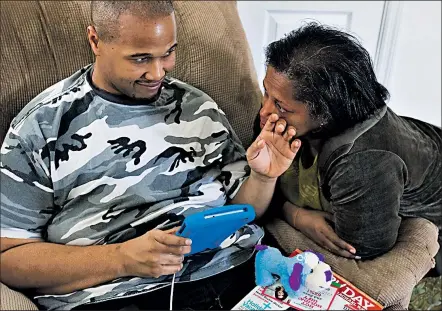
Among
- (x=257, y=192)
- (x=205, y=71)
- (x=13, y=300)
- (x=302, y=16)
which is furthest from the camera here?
(x=302, y=16)

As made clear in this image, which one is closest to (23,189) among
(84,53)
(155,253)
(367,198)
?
(155,253)

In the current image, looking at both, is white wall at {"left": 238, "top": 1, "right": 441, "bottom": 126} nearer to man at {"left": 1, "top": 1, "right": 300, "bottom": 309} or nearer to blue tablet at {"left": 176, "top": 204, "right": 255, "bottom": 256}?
man at {"left": 1, "top": 1, "right": 300, "bottom": 309}

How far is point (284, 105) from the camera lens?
100 cm

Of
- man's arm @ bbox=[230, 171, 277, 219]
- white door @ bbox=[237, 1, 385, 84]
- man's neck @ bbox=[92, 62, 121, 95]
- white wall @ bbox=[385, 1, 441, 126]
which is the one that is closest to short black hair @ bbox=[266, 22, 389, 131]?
man's arm @ bbox=[230, 171, 277, 219]

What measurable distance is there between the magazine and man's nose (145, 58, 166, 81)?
15.3 inches

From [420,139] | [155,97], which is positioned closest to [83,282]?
[155,97]

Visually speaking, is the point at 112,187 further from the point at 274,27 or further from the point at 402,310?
the point at 274,27

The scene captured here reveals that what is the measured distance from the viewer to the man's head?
914 mm

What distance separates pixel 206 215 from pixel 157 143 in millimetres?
215

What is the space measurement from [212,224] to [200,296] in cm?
17

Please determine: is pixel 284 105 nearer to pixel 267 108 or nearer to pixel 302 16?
pixel 267 108

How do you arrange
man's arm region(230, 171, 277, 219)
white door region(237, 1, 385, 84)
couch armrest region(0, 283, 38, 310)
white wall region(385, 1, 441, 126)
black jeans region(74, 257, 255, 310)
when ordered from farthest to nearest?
white wall region(385, 1, 441, 126) → white door region(237, 1, 385, 84) → man's arm region(230, 171, 277, 219) → black jeans region(74, 257, 255, 310) → couch armrest region(0, 283, 38, 310)

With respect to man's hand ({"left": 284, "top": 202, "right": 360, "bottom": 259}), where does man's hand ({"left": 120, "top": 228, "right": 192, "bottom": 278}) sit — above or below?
above

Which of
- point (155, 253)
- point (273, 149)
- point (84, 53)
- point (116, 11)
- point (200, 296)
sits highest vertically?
point (116, 11)
